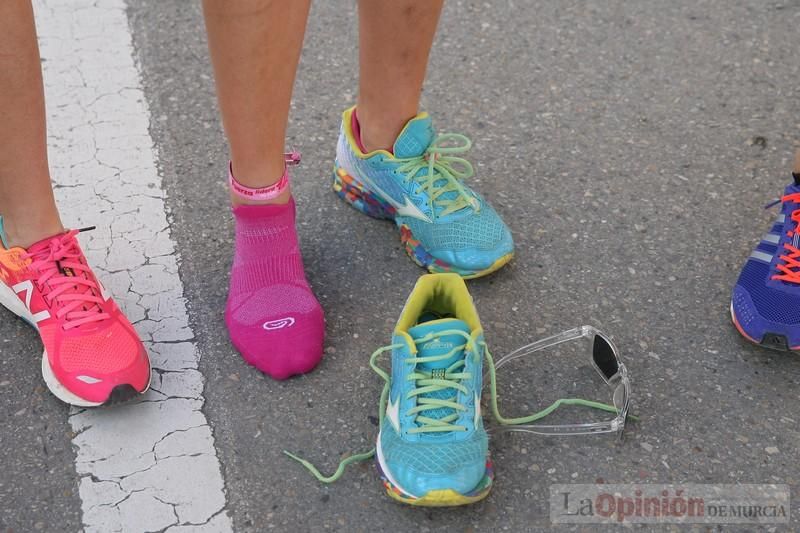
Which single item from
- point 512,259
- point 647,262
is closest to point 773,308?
point 647,262

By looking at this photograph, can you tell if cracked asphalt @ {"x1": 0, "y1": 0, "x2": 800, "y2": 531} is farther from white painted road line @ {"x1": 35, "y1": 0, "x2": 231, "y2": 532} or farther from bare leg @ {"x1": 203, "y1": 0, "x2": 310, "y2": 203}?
bare leg @ {"x1": 203, "y1": 0, "x2": 310, "y2": 203}

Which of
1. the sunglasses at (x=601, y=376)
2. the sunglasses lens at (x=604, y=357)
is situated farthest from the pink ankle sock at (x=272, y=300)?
the sunglasses lens at (x=604, y=357)

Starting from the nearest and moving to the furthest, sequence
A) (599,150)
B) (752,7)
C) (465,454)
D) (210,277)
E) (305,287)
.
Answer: (465,454) < (305,287) < (210,277) < (599,150) < (752,7)

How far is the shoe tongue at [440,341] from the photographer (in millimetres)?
1479

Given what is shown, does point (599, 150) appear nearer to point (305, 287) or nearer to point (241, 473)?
point (305, 287)

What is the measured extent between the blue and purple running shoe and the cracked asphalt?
0.06m

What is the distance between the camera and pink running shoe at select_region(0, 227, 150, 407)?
153 centimetres

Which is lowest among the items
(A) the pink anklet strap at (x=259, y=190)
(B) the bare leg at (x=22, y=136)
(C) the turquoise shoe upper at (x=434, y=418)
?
(C) the turquoise shoe upper at (x=434, y=418)

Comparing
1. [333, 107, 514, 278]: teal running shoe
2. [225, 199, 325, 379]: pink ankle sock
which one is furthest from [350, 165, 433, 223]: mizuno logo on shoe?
[225, 199, 325, 379]: pink ankle sock

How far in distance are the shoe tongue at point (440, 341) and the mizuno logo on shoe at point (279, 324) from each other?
27cm

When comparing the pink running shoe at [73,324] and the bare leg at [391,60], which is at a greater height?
the bare leg at [391,60]

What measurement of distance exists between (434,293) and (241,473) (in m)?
0.45

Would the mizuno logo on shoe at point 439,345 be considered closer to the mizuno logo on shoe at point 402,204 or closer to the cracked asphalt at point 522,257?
the cracked asphalt at point 522,257

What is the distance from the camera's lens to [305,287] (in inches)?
67.2
